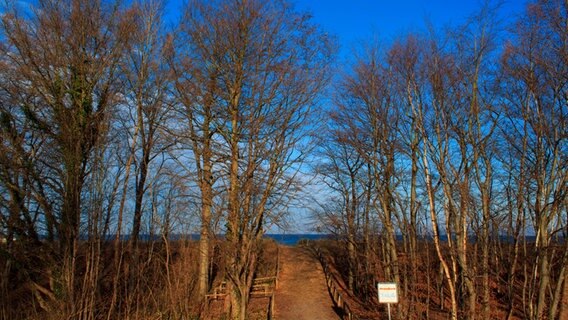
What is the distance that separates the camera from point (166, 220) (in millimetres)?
14664

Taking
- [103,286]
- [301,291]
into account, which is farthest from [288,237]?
[103,286]

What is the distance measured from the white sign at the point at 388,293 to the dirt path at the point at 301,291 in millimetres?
8937

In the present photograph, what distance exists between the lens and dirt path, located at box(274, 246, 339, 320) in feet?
70.4

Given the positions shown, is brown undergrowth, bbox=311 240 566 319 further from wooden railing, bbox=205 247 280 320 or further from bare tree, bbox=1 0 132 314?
bare tree, bbox=1 0 132 314

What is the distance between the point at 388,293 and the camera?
40.4ft

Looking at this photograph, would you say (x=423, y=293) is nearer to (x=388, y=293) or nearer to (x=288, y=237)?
(x=388, y=293)

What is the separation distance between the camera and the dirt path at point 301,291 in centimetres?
2145

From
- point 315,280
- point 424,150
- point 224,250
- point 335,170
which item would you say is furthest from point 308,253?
point 224,250

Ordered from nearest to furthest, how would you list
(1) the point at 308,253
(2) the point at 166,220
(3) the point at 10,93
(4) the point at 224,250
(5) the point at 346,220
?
(4) the point at 224,250 → (2) the point at 166,220 → (3) the point at 10,93 → (5) the point at 346,220 → (1) the point at 308,253

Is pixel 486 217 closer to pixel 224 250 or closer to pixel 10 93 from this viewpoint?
pixel 224 250

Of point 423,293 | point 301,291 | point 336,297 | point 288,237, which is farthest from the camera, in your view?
point 288,237

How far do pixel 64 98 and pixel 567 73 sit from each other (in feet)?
53.1

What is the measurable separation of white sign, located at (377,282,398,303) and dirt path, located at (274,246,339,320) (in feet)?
29.3

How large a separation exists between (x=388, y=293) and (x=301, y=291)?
14.9 m
